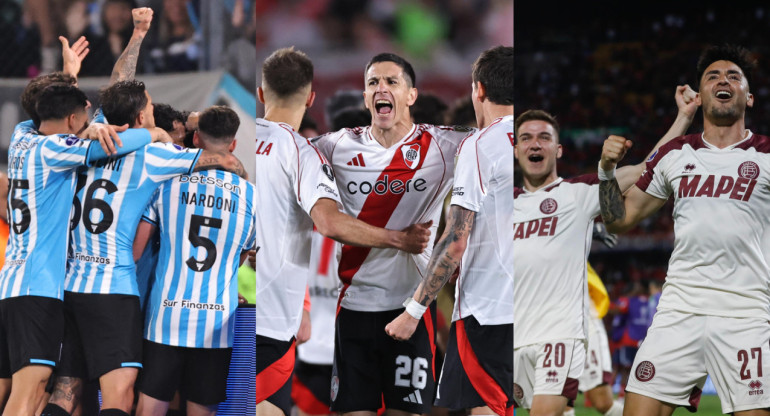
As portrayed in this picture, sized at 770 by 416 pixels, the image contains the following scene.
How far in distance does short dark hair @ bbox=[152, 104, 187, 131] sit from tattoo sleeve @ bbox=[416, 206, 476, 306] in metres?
1.52

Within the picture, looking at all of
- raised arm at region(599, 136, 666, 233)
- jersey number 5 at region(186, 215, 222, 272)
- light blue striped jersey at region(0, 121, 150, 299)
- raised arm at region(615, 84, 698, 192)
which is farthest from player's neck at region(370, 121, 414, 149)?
raised arm at region(615, 84, 698, 192)

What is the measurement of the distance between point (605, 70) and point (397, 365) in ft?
42.2

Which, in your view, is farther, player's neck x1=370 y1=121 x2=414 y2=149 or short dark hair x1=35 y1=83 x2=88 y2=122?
short dark hair x1=35 y1=83 x2=88 y2=122

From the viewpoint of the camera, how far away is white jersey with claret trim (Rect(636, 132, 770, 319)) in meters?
3.83

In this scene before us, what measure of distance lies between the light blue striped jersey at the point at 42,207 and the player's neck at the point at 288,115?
2.23 feet

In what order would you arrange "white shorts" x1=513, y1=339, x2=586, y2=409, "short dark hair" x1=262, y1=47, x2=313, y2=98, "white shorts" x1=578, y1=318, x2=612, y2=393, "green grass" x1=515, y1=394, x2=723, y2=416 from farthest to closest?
1. "green grass" x1=515, y1=394, x2=723, y2=416
2. "white shorts" x1=578, y1=318, x2=612, y2=393
3. "white shorts" x1=513, y1=339, x2=586, y2=409
4. "short dark hair" x1=262, y1=47, x2=313, y2=98

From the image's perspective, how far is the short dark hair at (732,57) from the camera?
12.9 feet

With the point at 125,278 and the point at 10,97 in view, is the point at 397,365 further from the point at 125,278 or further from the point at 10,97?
the point at 10,97

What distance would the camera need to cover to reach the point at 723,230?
384 cm

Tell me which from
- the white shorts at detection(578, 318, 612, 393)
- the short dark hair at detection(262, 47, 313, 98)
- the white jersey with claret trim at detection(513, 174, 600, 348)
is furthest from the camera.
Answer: the white shorts at detection(578, 318, 612, 393)

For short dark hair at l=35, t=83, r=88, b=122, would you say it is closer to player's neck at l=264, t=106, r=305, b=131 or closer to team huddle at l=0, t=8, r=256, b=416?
team huddle at l=0, t=8, r=256, b=416

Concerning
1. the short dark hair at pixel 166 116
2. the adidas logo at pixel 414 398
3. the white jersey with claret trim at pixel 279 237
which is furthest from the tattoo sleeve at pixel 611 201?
the short dark hair at pixel 166 116

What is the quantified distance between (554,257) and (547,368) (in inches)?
23.7

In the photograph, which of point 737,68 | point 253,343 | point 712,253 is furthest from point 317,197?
point 737,68
